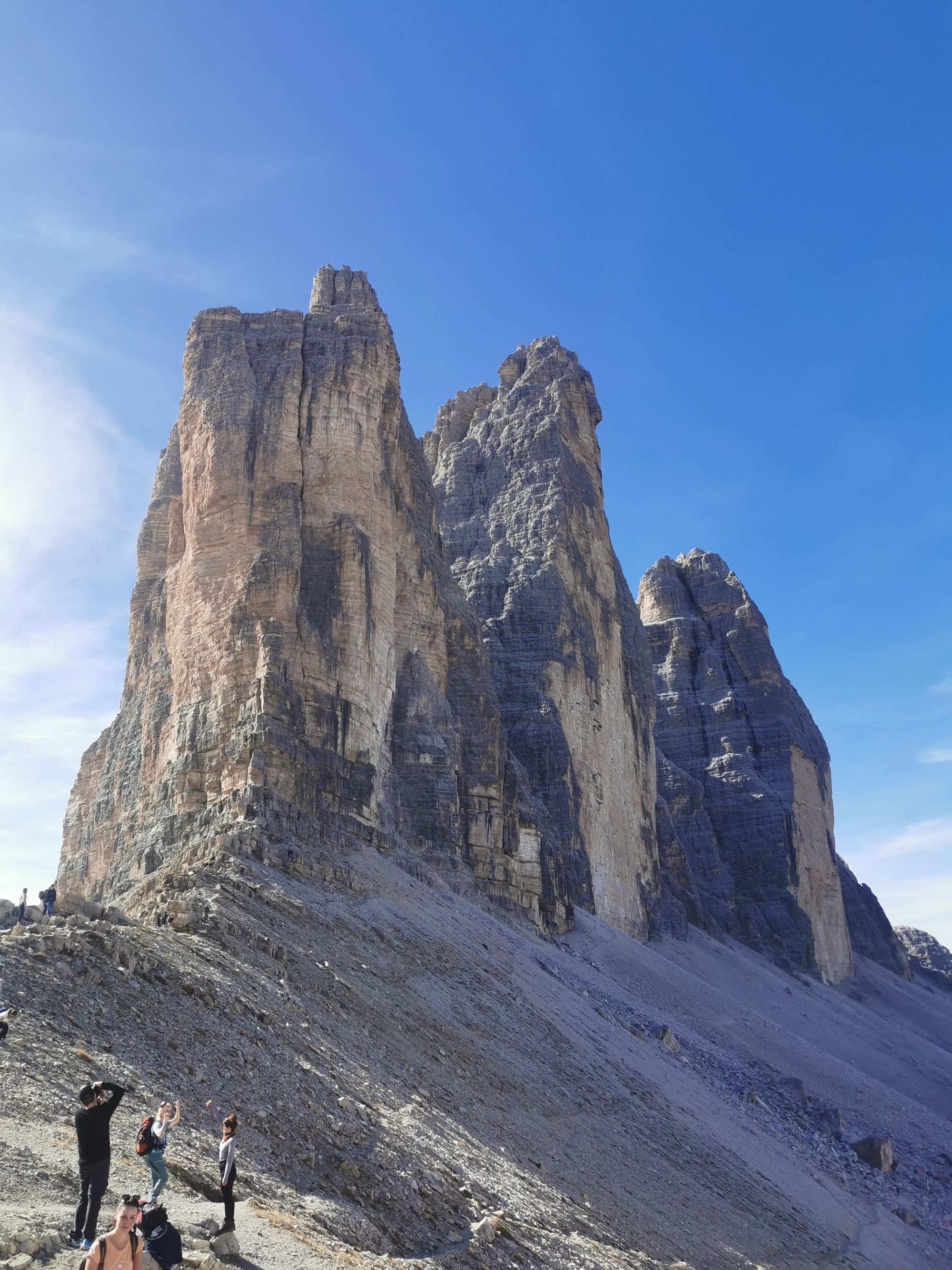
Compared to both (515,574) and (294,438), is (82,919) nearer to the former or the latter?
(294,438)

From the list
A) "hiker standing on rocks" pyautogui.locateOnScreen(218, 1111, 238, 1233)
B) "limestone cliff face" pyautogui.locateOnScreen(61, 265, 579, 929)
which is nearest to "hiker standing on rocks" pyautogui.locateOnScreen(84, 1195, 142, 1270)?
"hiker standing on rocks" pyautogui.locateOnScreen(218, 1111, 238, 1233)

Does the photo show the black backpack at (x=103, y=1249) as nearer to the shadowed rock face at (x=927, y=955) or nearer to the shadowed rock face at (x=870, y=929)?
the shadowed rock face at (x=870, y=929)

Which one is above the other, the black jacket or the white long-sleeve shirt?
the black jacket

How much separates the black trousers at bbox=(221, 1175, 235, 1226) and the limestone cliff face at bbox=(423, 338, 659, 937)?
139 ft

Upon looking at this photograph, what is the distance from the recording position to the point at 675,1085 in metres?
32.1

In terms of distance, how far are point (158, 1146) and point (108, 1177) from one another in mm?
468

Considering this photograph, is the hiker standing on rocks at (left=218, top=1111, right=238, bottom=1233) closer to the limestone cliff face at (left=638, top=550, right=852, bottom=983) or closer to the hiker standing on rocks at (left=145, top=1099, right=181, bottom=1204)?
the hiker standing on rocks at (left=145, top=1099, right=181, bottom=1204)

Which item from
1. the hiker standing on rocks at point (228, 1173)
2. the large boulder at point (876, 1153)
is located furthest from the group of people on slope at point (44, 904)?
the large boulder at point (876, 1153)

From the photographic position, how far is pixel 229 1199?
1100 centimetres

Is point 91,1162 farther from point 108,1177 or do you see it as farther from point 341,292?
point 341,292

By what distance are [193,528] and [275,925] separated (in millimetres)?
20306

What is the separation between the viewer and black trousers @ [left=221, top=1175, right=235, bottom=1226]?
35.7ft

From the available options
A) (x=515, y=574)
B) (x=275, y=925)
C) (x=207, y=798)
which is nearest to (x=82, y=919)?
(x=275, y=925)

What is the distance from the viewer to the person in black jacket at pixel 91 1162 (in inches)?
371
